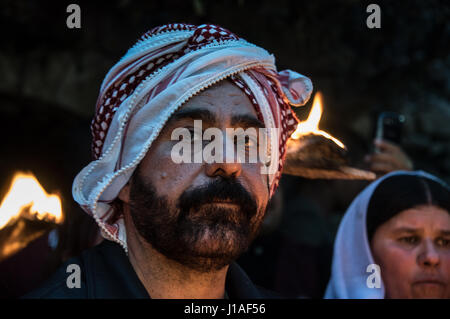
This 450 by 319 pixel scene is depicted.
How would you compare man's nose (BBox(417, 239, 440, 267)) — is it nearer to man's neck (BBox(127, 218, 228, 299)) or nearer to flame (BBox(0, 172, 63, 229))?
man's neck (BBox(127, 218, 228, 299))

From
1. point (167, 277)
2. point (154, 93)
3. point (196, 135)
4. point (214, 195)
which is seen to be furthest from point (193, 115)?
point (167, 277)

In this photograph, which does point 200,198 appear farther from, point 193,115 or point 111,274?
point 111,274

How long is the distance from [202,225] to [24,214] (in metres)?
1.46

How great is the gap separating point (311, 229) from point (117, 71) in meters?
3.20

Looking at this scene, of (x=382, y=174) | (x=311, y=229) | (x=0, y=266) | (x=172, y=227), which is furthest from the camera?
(x=311, y=229)

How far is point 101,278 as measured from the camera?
256cm

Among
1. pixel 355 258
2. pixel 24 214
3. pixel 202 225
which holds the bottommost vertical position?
pixel 355 258

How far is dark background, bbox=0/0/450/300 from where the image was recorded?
5738 millimetres

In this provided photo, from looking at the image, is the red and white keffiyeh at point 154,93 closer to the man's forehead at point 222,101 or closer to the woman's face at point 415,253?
the man's forehead at point 222,101

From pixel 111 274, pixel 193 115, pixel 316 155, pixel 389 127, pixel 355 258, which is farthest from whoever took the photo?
pixel 389 127

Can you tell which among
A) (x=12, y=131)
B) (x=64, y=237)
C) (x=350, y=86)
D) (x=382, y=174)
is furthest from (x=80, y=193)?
(x=350, y=86)

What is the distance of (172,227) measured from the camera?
8.29ft

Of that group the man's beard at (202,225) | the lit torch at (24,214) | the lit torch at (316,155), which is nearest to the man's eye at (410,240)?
the lit torch at (316,155)

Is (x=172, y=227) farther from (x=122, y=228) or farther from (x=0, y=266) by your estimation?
(x=0, y=266)
